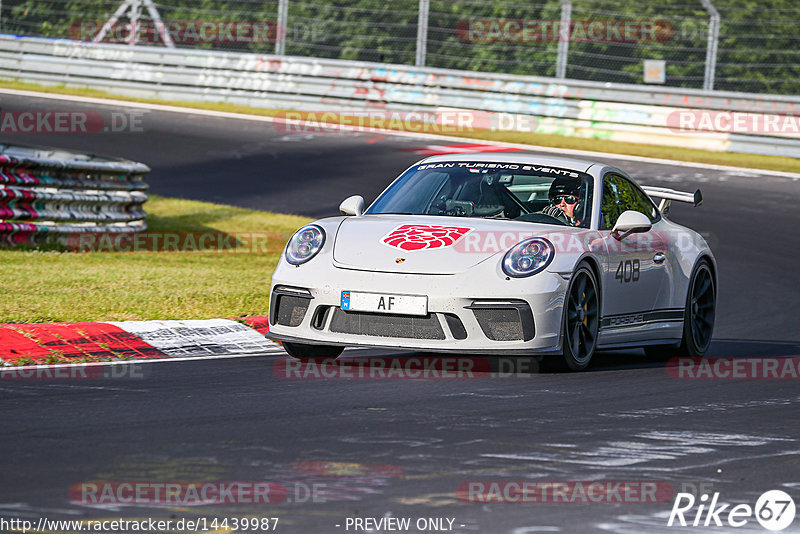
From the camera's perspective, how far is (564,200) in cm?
843

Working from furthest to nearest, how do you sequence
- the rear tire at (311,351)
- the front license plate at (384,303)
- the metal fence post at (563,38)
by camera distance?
the metal fence post at (563,38) < the rear tire at (311,351) < the front license plate at (384,303)

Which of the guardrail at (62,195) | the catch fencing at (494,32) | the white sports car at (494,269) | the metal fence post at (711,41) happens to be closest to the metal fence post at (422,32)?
the catch fencing at (494,32)

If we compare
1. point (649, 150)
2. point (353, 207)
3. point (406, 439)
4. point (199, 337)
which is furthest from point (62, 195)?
point (649, 150)

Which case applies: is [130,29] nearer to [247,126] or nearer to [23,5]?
[23,5]

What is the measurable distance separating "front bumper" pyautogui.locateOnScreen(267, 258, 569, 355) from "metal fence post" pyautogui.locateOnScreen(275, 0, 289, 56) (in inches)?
719

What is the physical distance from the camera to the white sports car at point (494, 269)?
287 inches

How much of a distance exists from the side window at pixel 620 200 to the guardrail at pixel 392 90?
13.1 metres

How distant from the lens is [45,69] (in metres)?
27.5

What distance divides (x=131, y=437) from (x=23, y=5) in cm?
2302

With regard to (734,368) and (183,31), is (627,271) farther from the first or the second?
(183,31)

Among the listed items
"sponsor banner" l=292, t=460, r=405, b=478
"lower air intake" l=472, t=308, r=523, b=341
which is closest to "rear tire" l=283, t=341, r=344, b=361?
"lower air intake" l=472, t=308, r=523, b=341

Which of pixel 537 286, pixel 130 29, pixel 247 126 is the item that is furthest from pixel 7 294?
pixel 130 29

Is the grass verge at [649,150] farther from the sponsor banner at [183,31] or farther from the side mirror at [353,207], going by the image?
the side mirror at [353,207]

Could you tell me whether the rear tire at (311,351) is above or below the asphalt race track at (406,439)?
below
